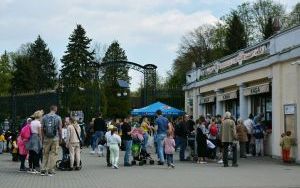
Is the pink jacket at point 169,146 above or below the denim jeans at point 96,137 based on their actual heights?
below

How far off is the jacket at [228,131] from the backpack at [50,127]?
6.17m

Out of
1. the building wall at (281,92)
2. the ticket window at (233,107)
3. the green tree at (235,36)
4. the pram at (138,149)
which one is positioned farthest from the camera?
the green tree at (235,36)

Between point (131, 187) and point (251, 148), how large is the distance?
13756mm

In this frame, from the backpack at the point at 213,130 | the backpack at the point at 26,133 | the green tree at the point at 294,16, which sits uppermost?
the green tree at the point at 294,16

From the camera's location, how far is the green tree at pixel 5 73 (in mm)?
94125

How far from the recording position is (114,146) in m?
20.0

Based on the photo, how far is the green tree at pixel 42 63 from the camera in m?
92.7

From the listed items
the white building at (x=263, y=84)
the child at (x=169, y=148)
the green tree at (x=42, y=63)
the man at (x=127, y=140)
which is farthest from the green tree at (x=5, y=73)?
the child at (x=169, y=148)

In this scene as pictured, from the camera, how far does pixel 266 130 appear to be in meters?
26.1

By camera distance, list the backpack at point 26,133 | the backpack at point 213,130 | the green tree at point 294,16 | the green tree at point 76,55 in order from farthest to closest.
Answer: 1. the green tree at point 76,55
2. the green tree at point 294,16
3. the backpack at point 213,130
4. the backpack at point 26,133

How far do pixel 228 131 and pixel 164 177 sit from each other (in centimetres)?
477

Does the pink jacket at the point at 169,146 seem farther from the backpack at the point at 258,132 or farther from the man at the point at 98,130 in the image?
the man at the point at 98,130

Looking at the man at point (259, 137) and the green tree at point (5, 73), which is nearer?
the man at point (259, 137)

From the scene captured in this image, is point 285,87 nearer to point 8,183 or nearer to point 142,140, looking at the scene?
point 142,140
